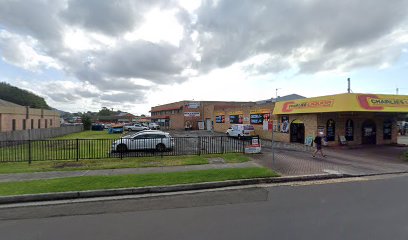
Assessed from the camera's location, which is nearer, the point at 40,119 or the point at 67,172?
the point at 67,172

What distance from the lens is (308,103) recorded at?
19344 mm

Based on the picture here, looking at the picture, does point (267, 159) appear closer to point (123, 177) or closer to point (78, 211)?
point (123, 177)

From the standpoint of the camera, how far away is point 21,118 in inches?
1336

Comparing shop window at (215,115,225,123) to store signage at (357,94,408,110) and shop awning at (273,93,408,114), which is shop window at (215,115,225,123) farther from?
store signage at (357,94,408,110)

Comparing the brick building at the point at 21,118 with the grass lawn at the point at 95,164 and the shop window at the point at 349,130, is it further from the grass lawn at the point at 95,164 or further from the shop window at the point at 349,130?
the shop window at the point at 349,130

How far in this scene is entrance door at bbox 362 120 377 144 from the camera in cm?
1931

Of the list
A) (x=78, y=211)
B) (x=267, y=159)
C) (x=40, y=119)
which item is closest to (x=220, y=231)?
(x=78, y=211)

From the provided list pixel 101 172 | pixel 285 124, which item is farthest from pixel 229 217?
pixel 285 124

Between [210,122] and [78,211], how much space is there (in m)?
41.0

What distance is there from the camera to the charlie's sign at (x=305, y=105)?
17.3 m

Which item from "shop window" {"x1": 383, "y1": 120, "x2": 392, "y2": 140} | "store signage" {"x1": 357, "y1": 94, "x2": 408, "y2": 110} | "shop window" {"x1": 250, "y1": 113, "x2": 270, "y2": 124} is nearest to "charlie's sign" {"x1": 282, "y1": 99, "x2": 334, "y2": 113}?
"store signage" {"x1": 357, "y1": 94, "x2": 408, "y2": 110}

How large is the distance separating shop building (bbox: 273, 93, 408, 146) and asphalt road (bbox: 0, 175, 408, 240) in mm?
10441

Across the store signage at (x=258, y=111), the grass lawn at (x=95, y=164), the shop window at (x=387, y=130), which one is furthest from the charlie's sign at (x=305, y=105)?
the grass lawn at (x=95, y=164)

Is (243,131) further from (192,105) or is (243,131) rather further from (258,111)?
(192,105)
